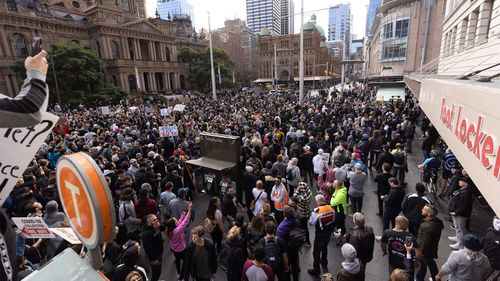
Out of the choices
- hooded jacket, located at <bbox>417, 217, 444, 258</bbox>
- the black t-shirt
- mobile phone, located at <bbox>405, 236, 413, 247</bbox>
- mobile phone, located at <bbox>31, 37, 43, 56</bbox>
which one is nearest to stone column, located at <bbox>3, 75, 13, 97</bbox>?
mobile phone, located at <bbox>31, 37, 43, 56</bbox>

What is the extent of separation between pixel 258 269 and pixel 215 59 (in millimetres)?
54332

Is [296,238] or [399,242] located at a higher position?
[399,242]

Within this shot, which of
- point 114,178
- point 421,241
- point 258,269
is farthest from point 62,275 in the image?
point 114,178

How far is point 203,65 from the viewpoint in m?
54.8

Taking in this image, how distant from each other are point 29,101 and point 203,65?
2202 inches

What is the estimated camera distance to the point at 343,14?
15562cm

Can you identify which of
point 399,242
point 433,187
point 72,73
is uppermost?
point 72,73

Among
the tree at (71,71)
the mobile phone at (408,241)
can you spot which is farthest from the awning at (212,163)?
the tree at (71,71)

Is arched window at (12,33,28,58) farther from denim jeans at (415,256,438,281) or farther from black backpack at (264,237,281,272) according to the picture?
denim jeans at (415,256,438,281)

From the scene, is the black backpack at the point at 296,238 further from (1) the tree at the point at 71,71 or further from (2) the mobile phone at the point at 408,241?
(1) the tree at the point at 71,71

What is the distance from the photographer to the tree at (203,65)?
53906mm

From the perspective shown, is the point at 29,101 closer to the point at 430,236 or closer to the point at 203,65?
the point at 430,236

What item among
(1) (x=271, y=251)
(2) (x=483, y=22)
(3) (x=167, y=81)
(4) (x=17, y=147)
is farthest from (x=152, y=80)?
(4) (x=17, y=147)

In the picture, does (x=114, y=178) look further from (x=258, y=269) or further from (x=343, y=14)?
(x=343, y=14)
